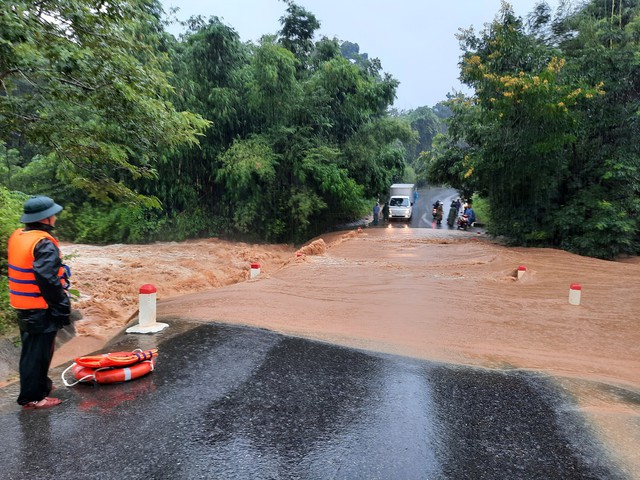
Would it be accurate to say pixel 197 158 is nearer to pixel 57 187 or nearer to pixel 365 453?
pixel 57 187

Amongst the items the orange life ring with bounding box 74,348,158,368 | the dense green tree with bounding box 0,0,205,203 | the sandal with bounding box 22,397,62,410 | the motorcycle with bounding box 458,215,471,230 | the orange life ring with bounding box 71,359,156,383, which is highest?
the dense green tree with bounding box 0,0,205,203

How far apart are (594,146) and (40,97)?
1694cm

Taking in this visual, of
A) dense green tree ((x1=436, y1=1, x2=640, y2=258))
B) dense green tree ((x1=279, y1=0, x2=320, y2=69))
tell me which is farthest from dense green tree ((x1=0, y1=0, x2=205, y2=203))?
dense green tree ((x1=279, y1=0, x2=320, y2=69))

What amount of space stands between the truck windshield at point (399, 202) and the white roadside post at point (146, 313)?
26395 millimetres

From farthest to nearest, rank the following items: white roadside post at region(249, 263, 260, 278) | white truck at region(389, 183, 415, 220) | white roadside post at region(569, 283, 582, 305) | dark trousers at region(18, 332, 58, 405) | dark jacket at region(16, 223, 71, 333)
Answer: white truck at region(389, 183, 415, 220) < white roadside post at region(249, 263, 260, 278) < white roadside post at region(569, 283, 582, 305) < dark trousers at region(18, 332, 58, 405) < dark jacket at region(16, 223, 71, 333)

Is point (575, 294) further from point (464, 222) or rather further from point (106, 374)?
point (464, 222)

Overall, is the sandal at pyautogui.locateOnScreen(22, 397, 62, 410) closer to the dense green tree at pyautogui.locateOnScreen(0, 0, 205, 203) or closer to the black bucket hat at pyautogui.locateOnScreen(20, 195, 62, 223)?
the black bucket hat at pyautogui.locateOnScreen(20, 195, 62, 223)

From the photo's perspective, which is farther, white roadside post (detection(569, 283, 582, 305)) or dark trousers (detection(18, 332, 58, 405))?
white roadside post (detection(569, 283, 582, 305))

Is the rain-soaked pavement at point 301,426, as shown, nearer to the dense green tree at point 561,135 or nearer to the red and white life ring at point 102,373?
the red and white life ring at point 102,373

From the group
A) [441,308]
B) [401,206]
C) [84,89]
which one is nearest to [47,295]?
[84,89]

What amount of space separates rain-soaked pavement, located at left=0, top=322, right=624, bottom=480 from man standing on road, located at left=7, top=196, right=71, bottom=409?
0.83 ft

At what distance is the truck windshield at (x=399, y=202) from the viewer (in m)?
30.9

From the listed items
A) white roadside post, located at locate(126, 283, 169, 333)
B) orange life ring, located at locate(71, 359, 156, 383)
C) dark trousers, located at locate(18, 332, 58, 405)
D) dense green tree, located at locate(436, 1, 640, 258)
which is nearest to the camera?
dark trousers, located at locate(18, 332, 58, 405)

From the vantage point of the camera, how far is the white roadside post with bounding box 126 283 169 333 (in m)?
5.65
